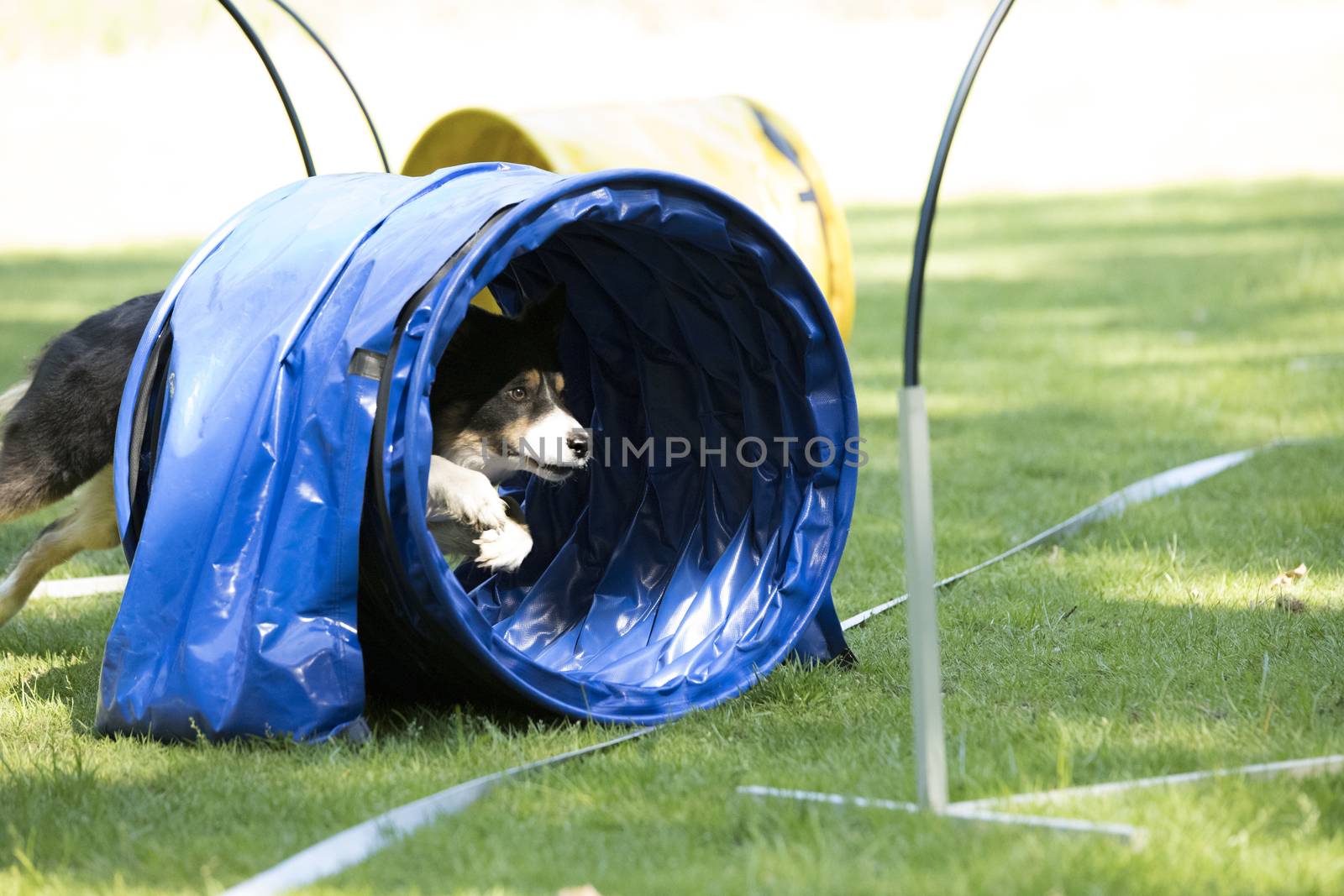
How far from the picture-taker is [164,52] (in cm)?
2831

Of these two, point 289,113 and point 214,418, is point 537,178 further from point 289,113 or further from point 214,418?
point 289,113

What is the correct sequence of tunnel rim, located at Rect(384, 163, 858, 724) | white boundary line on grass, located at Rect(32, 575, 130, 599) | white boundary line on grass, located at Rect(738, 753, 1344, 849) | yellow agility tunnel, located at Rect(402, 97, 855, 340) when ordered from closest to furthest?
white boundary line on grass, located at Rect(738, 753, 1344, 849)
tunnel rim, located at Rect(384, 163, 858, 724)
white boundary line on grass, located at Rect(32, 575, 130, 599)
yellow agility tunnel, located at Rect(402, 97, 855, 340)

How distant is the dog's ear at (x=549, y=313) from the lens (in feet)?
16.6

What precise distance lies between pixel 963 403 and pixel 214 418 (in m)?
6.05

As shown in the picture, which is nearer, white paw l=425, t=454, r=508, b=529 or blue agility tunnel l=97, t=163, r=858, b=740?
blue agility tunnel l=97, t=163, r=858, b=740

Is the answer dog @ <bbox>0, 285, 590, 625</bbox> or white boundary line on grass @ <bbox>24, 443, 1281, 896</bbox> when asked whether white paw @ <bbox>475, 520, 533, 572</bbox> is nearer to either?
dog @ <bbox>0, 285, 590, 625</bbox>

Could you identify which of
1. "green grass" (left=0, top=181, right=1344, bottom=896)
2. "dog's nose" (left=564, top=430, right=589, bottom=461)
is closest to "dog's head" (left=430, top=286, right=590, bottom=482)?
"dog's nose" (left=564, top=430, right=589, bottom=461)

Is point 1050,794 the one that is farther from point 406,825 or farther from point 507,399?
point 507,399

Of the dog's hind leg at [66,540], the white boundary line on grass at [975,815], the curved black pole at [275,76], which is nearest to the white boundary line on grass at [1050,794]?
the white boundary line on grass at [975,815]

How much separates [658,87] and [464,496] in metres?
21.6

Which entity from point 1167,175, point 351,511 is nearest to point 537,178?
point 351,511

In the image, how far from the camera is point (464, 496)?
15.3 ft

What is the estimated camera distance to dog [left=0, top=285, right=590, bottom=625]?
4.57 m

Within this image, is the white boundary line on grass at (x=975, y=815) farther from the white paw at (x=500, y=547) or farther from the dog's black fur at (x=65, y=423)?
the dog's black fur at (x=65, y=423)
